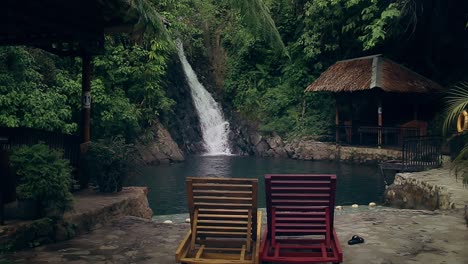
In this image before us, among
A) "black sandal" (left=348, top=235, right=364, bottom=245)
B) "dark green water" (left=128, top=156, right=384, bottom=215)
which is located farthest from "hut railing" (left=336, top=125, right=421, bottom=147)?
"black sandal" (left=348, top=235, right=364, bottom=245)

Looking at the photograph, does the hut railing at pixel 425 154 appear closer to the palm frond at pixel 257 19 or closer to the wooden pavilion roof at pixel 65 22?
the wooden pavilion roof at pixel 65 22

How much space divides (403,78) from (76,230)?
1920 cm

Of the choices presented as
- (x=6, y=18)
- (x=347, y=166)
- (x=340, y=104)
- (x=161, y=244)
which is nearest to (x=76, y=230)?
(x=161, y=244)

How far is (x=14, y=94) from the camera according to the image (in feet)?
52.7

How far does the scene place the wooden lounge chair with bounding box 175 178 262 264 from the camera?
586 cm

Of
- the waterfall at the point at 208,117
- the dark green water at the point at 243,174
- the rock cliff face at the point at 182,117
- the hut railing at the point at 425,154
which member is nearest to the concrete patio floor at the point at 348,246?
the dark green water at the point at 243,174

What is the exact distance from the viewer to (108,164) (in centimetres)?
907

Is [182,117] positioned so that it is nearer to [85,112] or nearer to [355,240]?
[85,112]

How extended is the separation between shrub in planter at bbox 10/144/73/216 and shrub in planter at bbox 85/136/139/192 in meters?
2.04

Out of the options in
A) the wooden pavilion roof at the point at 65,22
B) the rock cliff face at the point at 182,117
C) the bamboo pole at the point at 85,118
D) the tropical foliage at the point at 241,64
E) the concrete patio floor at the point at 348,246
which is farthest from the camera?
the rock cliff face at the point at 182,117

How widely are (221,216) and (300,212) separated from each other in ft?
3.11

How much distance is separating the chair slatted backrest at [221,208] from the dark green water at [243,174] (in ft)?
24.0

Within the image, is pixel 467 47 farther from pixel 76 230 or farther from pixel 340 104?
pixel 76 230

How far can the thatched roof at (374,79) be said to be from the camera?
22.4 metres
